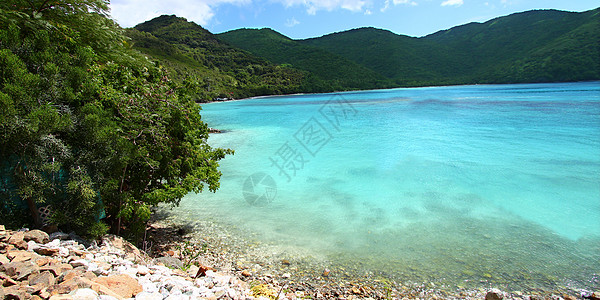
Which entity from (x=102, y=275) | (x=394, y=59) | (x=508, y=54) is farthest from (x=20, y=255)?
(x=394, y=59)

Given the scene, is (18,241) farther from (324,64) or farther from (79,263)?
(324,64)

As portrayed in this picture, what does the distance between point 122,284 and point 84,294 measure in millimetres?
611

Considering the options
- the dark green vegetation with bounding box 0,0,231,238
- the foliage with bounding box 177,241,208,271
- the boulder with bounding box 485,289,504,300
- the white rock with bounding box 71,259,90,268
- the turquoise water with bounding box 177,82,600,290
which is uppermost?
the dark green vegetation with bounding box 0,0,231,238

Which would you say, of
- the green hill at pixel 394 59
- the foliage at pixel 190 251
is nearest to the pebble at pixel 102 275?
the foliage at pixel 190 251

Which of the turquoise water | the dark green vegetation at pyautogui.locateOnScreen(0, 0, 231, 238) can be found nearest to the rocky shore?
the dark green vegetation at pyautogui.locateOnScreen(0, 0, 231, 238)

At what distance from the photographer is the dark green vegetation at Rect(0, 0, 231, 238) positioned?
13.9 ft

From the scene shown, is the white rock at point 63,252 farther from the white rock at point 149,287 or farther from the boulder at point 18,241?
the white rock at point 149,287

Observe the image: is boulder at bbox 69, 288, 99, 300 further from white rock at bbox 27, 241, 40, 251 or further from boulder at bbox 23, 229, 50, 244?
boulder at bbox 23, 229, 50, 244

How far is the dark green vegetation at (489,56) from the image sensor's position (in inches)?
4215

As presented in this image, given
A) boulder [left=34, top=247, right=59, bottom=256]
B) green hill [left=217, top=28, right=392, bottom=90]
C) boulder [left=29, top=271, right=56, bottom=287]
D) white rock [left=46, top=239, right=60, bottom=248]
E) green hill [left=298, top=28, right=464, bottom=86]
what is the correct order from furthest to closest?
green hill [left=298, top=28, right=464, bottom=86] < green hill [left=217, top=28, right=392, bottom=90] < white rock [left=46, top=239, right=60, bottom=248] < boulder [left=34, top=247, right=59, bottom=256] < boulder [left=29, top=271, right=56, bottom=287]

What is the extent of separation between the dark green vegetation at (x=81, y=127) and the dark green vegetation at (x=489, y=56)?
13470 centimetres

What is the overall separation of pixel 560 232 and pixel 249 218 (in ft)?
30.2

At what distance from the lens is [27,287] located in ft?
9.45

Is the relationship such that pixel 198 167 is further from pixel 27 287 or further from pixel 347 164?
pixel 347 164
